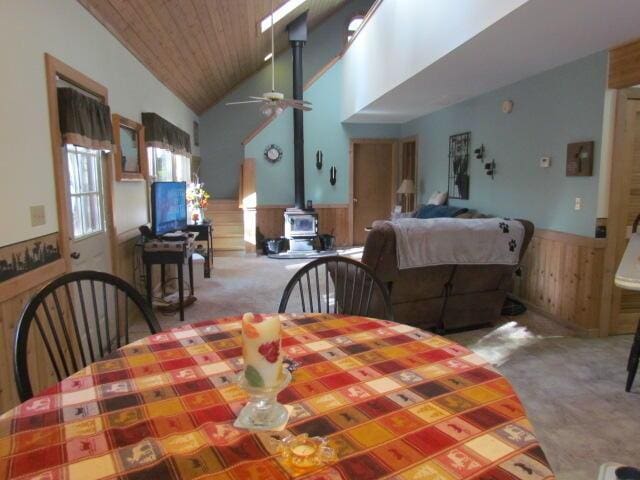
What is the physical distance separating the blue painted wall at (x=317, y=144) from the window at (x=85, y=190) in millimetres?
4441

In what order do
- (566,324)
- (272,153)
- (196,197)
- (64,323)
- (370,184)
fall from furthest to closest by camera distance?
(370,184), (272,153), (196,197), (566,324), (64,323)

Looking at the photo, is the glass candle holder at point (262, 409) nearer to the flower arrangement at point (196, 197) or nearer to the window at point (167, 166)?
the window at point (167, 166)

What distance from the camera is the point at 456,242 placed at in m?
3.32

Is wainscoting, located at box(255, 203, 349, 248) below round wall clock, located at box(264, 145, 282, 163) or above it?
below

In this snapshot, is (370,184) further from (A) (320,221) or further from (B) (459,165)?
(B) (459,165)

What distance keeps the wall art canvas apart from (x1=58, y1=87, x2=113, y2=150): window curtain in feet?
2.02

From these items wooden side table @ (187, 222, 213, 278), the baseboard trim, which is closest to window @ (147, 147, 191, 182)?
wooden side table @ (187, 222, 213, 278)

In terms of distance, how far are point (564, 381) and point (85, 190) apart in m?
3.47

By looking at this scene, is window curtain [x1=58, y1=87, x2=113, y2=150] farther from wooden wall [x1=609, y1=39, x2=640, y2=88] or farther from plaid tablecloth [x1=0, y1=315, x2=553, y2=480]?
wooden wall [x1=609, y1=39, x2=640, y2=88]

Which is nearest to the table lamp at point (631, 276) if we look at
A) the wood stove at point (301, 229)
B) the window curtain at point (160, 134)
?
the window curtain at point (160, 134)

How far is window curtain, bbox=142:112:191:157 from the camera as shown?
4586 millimetres

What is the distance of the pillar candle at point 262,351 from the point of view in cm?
92

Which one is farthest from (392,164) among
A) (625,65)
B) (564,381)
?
(564,381)

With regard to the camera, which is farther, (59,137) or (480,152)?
(480,152)
